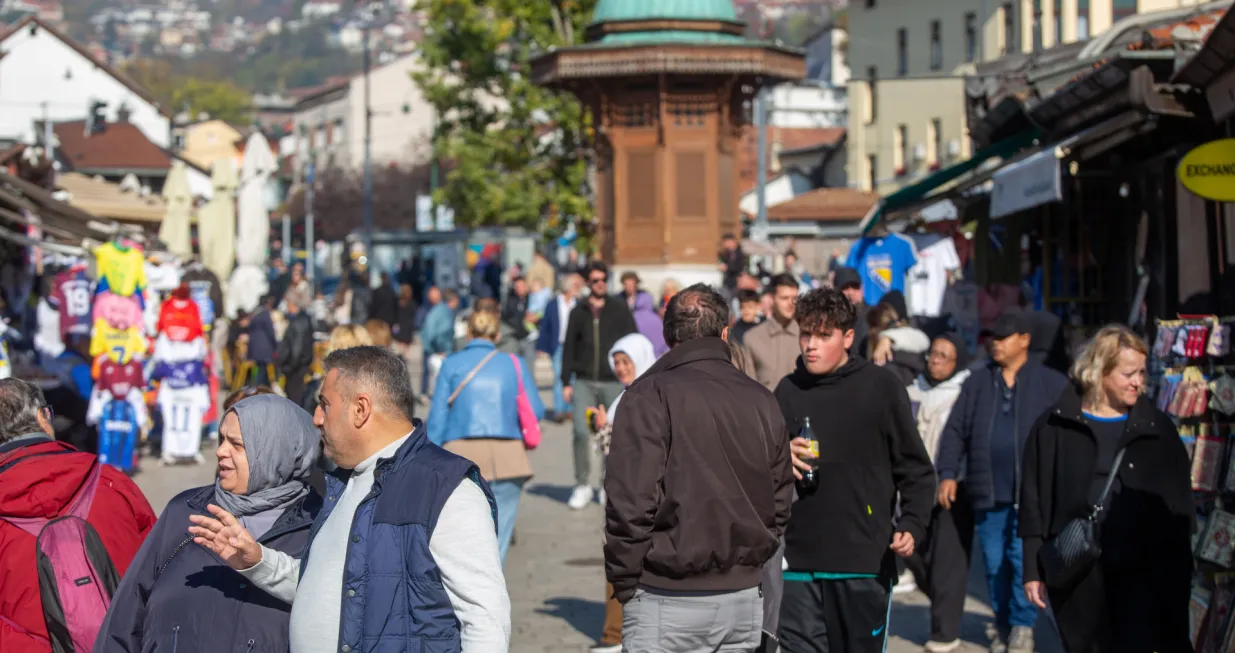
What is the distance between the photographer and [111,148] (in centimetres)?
6169

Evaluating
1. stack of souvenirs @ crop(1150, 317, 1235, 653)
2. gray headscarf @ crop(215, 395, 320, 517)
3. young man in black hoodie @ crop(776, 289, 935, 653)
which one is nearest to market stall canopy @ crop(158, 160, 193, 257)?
stack of souvenirs @ crop(1150, 317, 1235, 653)

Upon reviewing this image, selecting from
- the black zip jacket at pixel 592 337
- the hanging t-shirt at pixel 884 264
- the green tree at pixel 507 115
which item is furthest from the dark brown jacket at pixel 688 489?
the green tree at pixel 507 115

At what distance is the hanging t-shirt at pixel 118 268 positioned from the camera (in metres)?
16.0

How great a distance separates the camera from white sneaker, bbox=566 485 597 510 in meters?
14.3

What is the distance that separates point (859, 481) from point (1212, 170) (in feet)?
10.7

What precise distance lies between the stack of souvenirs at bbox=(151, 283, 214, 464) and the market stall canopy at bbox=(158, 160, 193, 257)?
6996 millimetres

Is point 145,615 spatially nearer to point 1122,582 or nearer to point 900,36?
point 1122,582

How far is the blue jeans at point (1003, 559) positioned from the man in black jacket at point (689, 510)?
3886mm

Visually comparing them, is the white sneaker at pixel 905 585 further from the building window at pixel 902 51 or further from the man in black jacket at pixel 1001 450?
the building window at pixel 902 51

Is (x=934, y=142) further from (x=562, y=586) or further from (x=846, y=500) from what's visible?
(x=846, y=500)

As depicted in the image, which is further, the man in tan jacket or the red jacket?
the man in tan jacket

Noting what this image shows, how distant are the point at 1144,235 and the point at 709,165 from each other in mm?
14364

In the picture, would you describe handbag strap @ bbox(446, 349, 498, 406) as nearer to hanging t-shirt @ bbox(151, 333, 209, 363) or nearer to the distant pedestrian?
the distant pedestrian

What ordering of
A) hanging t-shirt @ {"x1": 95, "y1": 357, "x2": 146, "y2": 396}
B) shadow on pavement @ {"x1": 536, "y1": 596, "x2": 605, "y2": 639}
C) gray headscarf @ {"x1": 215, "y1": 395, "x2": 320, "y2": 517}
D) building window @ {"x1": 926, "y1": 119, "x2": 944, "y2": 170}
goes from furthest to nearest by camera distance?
1. building window @ {"x1": 926, "y1": 119, "x2": 944, "y2": 170}
2. hanging t-shirt @ {"x1": 95, "y1": 357, "x2": 146, "y2": 396}
3. shadow on pavement @ {"x1": 536, "y1": 596, "x2": 605, "y2": 639}
4. gray headscarf @ {"x1": 215, "y1": 395, "x2": 320, "y2": 517}
